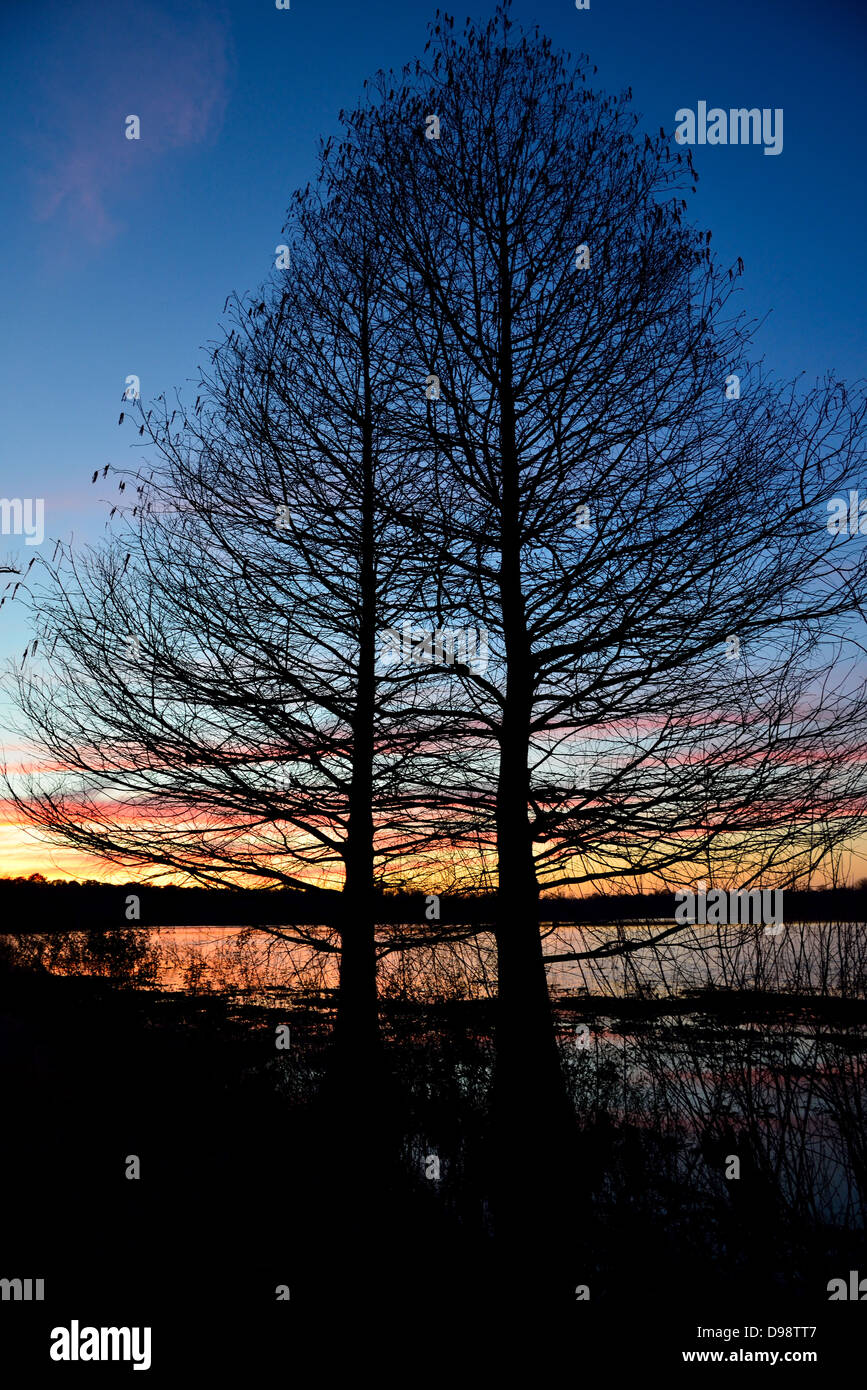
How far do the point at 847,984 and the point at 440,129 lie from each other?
7642 mm

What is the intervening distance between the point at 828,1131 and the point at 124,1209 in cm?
529

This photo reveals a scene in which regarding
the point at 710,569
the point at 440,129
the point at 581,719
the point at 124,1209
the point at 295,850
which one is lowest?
the point at 124,1209

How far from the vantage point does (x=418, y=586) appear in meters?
6.92

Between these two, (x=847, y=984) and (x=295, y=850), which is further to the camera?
(x=295, y=850)

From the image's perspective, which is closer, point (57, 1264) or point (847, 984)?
point (57, 1264)

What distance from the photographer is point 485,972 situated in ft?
28.0

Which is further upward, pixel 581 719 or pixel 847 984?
pixel 581 719

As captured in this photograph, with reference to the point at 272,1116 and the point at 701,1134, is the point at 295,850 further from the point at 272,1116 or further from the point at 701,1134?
the point at 701,1134

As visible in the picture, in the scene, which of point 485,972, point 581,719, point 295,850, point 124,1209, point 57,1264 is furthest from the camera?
point 485,972
